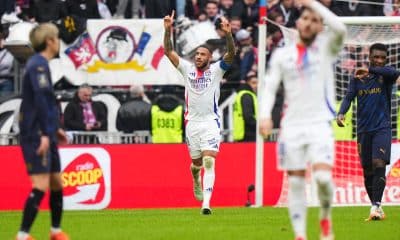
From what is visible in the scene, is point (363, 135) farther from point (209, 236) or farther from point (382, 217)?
point (209, 236)

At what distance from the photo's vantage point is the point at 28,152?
11.9m

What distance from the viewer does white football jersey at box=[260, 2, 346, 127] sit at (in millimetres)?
11453

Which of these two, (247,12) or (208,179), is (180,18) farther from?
(208,179)

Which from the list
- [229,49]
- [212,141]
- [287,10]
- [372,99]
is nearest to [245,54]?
[287,10]

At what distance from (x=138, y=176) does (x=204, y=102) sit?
13.2ft

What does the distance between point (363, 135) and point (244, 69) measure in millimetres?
8483

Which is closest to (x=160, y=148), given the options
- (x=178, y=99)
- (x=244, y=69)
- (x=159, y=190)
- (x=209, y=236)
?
(x=159, y=190)

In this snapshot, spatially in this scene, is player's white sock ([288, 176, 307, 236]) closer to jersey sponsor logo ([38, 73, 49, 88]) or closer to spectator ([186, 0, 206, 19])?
jersey sponsor logo ([38, 73, 49, 88])

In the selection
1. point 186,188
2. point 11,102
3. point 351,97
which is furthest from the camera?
point 11,102

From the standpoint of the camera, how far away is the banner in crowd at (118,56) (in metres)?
24.9

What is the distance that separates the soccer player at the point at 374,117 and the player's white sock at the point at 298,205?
5104 millimetres

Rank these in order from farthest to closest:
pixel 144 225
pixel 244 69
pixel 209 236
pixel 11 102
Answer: pixel 244 69 → pixel 11 102 → pixel 144 225 → pixel 209 236

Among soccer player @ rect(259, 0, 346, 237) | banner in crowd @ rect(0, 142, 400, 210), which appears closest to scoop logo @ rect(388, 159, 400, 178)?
banner in crowd @ rect(0, 142, 400, 210)

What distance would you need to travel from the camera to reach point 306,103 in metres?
11.5
